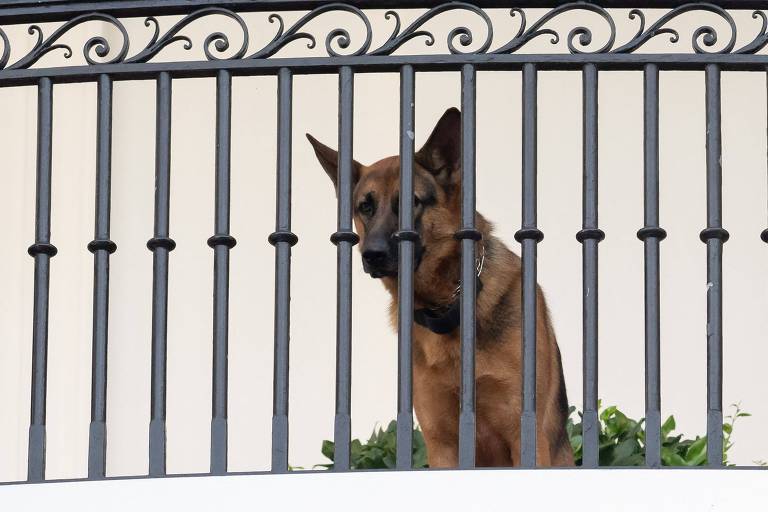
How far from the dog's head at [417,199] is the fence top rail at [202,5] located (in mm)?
924

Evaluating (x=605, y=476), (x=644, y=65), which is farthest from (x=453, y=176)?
(x=605, y=476)

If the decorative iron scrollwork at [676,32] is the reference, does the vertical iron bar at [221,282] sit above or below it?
below

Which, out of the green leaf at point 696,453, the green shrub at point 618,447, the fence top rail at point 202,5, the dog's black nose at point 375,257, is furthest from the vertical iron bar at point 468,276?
the green leaf at point 696,453

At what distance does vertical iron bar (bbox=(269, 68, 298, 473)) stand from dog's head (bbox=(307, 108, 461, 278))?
1.02 meters

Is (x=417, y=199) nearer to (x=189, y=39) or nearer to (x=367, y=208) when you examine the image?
(x=367, y=208)

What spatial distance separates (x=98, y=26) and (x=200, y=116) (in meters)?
0.54

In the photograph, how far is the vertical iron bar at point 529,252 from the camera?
153 inches

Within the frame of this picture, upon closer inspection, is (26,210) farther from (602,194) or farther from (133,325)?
(602,194)

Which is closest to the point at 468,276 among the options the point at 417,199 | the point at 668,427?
the point at 417,199

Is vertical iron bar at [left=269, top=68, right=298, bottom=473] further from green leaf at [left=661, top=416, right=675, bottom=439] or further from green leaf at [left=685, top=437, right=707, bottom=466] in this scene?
green leaf at [left=661, top=416, right=675, bottom=439]

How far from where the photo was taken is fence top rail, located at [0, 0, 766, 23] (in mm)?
4062

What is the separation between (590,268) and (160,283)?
3.33 ft

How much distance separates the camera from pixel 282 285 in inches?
156

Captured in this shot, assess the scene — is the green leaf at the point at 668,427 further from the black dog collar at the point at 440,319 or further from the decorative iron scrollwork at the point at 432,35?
the decorative iron scrollwork at the point at 432,35
